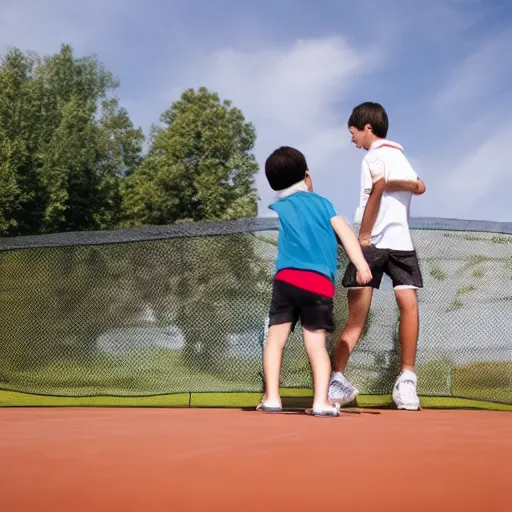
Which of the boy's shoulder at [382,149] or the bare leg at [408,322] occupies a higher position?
the boy's shoulder at [382,149]

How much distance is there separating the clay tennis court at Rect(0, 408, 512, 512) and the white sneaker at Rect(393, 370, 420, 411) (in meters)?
0.94

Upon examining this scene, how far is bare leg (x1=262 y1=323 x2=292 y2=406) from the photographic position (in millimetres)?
5125

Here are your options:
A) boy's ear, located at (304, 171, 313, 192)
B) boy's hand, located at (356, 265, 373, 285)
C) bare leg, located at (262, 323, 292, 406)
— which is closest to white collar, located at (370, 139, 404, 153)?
boy's ear, located at (304, 171, 313, 192)

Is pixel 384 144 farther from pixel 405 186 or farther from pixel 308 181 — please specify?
pixel 308 181

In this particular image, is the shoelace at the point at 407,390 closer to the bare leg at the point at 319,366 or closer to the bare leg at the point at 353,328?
the bare leg at the point at 353,328

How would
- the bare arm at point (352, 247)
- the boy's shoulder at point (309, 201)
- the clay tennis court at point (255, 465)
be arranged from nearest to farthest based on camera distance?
the clay tennis court at point (255, 465) → the bare arm at point (352, 247) → the boy's shoulder at point (309, 201)

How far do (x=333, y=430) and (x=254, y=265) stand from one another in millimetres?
2679

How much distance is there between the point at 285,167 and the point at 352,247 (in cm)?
66

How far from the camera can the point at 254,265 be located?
261 inches

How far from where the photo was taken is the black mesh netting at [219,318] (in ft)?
21.3

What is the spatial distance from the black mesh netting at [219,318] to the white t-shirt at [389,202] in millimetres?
903

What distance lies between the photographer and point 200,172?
3791cm

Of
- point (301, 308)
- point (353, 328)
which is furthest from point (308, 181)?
point (353, 328)

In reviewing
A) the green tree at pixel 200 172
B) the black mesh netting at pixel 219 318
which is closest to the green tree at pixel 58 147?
the green tree at pixel 200 172
